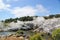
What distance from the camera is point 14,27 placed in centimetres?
6016

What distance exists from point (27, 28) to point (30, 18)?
9443mm

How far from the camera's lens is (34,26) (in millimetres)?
57281

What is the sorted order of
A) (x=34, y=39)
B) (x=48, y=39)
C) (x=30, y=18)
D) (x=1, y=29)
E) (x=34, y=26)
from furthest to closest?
(x=30, y=18) → (x=1, y=29) → (x=34, y=26) → (x=48, y=39) → (x=34, y=39)

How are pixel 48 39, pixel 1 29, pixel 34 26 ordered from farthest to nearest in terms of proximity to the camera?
pixel 1 29, pixel 34 26, pixel 48 39

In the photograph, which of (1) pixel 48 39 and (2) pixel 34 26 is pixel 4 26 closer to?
(2) pixel 34 26

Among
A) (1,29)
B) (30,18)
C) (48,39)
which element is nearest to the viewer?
(48,39)

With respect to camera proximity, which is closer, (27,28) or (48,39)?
(48,39)

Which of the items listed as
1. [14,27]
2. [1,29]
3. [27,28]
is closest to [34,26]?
[27,28]

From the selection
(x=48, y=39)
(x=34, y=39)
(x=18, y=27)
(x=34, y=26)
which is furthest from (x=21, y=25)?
(x=34, y=39)

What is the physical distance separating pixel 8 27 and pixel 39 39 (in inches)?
1697

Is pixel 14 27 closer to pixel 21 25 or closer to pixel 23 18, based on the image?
pixel 21 25

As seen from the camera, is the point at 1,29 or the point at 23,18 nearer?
the point at 1,29

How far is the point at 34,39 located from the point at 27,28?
39.3 metres

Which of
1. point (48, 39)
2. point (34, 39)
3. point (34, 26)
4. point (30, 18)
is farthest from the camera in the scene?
point (30, 18)
